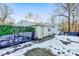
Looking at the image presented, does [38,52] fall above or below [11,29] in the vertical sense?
below

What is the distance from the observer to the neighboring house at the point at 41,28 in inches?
57.0

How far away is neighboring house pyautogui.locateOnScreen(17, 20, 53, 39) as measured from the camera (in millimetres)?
1449

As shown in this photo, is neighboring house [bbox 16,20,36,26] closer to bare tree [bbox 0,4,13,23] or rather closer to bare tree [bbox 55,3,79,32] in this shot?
bare tree [bbox 0,4,13,23]

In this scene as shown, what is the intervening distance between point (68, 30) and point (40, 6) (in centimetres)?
36

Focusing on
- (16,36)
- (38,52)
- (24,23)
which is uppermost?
(24,23)

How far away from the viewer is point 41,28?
1469 millimetres

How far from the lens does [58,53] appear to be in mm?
1432

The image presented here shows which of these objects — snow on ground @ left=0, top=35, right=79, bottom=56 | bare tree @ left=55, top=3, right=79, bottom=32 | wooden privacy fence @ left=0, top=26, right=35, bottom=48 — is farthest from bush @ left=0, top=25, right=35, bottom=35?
bare tree @ left=55, top=3, right=79, bottom=32

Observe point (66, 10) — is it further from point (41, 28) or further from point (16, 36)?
point (16, 36)

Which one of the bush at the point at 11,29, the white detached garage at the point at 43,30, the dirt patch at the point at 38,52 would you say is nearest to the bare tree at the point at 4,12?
the bush at the point at 11,29

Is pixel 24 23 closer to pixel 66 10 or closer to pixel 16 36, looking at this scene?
pixel 16 36

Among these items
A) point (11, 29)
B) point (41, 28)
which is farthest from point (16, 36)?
point (41, 28)

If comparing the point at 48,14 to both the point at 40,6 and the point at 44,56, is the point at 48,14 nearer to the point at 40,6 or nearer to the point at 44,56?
the point at 40,6

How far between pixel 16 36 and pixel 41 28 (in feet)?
0.85
